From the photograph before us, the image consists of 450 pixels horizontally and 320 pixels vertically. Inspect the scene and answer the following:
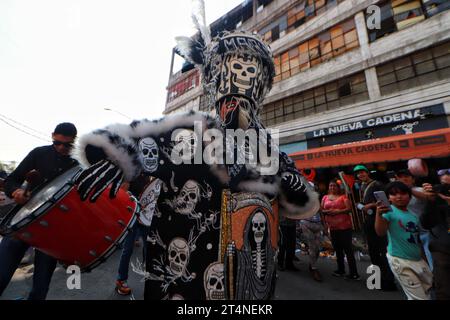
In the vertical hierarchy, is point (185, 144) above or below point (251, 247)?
above

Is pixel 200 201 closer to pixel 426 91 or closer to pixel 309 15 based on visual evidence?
pixel 426 91

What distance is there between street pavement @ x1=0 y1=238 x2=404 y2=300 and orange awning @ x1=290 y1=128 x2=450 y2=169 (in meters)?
3.82

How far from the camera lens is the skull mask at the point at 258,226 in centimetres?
113

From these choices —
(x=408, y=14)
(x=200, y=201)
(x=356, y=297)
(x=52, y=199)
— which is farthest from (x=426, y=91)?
(x=52, y=199)

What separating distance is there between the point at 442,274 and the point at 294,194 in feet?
7.13

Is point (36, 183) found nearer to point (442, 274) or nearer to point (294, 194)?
point (294, 194)

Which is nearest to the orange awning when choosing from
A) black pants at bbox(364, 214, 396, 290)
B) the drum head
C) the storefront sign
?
the storefront sign

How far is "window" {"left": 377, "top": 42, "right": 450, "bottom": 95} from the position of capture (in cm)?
780

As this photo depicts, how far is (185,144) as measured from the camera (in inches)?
43.9

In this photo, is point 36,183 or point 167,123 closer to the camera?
point 167,123

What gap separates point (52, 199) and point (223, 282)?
3.21ft

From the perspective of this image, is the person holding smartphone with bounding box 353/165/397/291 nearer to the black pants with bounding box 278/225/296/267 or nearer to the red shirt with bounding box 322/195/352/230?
the red shirt with bounding box 322/195/352/230

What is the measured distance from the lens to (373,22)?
31.6ft

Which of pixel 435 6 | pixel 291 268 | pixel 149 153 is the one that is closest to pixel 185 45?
pixel 149 153
